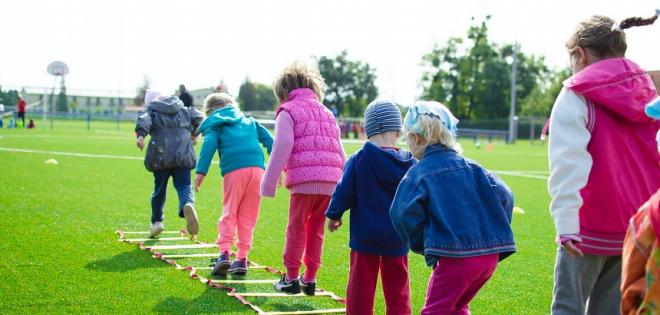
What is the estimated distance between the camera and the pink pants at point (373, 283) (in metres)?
4.91

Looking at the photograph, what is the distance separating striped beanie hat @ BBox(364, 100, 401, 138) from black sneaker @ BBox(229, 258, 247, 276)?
2251 millimetres

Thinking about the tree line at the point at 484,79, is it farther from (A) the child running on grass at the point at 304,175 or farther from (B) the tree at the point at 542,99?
(A) the child running on grass at the point at 304,175

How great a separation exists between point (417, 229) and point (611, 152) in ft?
3.34

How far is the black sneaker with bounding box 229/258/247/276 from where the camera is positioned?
6762 millimetres

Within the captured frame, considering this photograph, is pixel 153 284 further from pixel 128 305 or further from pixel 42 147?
pixel 42 147

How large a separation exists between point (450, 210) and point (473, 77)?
75.5 m

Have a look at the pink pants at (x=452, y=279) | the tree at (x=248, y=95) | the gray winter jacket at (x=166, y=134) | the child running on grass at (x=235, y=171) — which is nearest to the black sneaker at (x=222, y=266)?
the child running on grass at (x=235, y=171)

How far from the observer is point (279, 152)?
239 inches

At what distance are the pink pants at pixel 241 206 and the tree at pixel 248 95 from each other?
98.5 m

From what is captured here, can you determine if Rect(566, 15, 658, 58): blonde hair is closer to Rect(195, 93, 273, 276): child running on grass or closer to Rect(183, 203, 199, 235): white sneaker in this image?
Rect(195, 93, 273, 276): child running on grass

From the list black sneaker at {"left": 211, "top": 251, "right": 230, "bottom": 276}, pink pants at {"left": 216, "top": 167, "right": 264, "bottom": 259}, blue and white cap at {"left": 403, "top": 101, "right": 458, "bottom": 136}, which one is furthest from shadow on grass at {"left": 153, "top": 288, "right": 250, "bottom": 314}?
blue and white cap at {"left": 403, "top": 101, "right": 458, "bottom": 136}

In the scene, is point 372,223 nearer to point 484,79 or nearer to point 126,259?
point 126,259

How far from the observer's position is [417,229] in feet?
13.3

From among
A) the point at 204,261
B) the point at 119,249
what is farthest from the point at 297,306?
the point at 119,249
